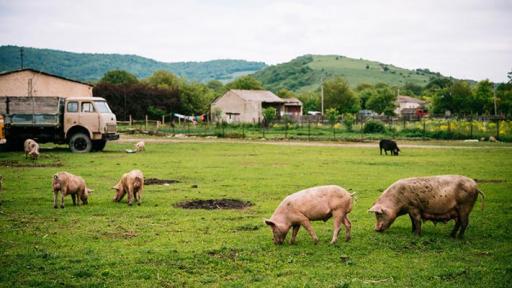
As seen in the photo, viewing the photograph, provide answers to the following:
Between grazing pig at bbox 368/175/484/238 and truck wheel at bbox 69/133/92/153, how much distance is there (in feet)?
90.6

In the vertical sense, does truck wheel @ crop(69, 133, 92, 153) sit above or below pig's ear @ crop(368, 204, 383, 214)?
above

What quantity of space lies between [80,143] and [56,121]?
7.05ft

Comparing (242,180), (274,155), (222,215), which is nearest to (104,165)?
(242,180)

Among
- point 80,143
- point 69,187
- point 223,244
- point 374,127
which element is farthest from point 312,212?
point 374,127

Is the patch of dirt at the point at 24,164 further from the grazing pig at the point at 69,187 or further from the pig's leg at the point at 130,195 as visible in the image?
the pig's leg at the point at 130,195

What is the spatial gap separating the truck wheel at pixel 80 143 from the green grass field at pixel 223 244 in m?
13.6

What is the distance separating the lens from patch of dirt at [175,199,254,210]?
15.9 meters

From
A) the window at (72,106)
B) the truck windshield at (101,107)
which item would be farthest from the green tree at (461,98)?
the window at (72,106)

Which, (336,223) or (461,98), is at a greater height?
(461,98)

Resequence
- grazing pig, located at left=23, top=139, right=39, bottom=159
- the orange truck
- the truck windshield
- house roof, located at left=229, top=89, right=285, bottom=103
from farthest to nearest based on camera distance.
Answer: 1. house roof, located at left=229, top=89, right=285, bottom=103
2. the truck windshield
3. the orange truck
4. grazing pig, located at left=23, top=139, right=39, bottom=159

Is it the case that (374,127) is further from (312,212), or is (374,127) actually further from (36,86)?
(312,212)

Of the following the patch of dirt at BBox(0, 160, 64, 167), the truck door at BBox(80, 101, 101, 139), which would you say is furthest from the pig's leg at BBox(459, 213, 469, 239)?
the truck door at BBox(80, 101, 101, 139)

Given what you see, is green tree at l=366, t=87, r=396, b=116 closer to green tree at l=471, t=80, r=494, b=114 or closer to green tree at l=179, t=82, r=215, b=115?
green tree at l=471, t=80, r=494, b=114

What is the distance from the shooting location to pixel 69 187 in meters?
15.6
